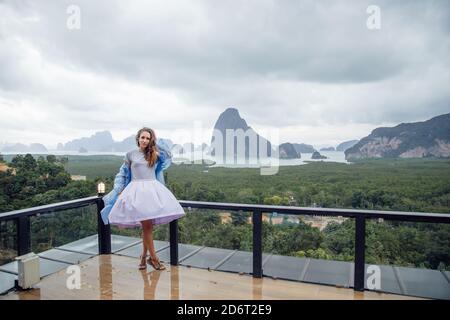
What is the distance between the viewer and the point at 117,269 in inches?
121

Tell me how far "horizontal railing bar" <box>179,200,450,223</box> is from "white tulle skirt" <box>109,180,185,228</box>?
0.40 meters

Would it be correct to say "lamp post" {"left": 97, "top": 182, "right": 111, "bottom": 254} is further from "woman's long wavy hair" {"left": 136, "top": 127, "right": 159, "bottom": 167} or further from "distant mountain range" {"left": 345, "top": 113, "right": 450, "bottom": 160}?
"distant mountain range" {"left": 345, "top": 113, "right": 450, "bottom": 160}

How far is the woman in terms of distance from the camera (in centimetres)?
267

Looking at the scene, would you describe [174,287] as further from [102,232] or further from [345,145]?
[345,145]

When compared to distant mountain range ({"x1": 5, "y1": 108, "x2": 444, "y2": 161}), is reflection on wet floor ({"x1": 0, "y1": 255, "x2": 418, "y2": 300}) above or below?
below

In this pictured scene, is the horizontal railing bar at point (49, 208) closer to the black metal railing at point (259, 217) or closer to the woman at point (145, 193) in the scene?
the black metal railing at point (259, 217)

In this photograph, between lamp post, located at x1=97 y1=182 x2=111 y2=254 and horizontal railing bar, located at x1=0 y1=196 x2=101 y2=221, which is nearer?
horizontal railing bar, located at x1=0 y1=196 x2=101 y2=221

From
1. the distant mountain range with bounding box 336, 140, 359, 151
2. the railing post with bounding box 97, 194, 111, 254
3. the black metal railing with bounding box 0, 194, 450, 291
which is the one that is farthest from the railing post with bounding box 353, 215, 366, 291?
the distant mountain range with bounding box 336, 140, 359, 151

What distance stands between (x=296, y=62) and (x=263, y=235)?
228 inches

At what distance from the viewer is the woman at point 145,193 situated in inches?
105

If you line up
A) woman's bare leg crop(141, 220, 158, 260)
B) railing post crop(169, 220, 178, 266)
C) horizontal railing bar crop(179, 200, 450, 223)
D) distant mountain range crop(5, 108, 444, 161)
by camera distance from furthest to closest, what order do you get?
1. distant mountain range crop(5, 108, 444, 161)
2. railing post crop(169, 220, 178, 266)
3. woman's bare leg crop(141, 220, 158, 260)
4. horizontal railing bar crop(179, 200, 450, 223)
